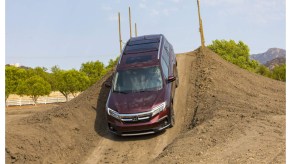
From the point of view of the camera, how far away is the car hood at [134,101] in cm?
1106

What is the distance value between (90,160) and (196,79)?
8.36 meters

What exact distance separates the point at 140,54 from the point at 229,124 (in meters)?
5.09

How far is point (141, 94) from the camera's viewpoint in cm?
1173

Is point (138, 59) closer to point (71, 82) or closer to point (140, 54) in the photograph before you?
point (140, 54)

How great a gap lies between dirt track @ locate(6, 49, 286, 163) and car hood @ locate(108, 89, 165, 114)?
1.24 metres

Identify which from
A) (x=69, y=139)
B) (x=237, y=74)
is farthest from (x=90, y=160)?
(x=237, y=74)

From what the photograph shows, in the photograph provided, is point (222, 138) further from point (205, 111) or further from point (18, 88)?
point (18, 88)

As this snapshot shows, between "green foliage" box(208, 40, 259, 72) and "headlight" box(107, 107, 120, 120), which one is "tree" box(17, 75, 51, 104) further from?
"headlight" box(107, 107, 120, 120)

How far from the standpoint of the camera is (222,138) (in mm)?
9203

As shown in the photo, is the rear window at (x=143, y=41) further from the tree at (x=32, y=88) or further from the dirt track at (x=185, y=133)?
the tree at (x=32, y=88)

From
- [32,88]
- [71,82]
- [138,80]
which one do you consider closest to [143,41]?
[138,80]

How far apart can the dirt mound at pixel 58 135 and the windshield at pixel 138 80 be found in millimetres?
2109

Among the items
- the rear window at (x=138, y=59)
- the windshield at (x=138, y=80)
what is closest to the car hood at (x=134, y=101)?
the windshield at (x=138, y=80)

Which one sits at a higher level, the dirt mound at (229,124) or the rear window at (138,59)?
the rear window at (138,59)
